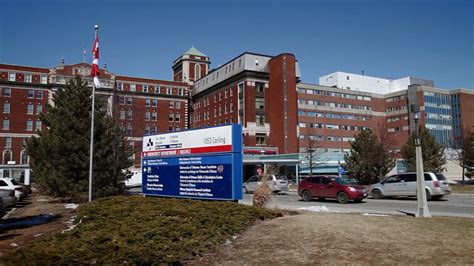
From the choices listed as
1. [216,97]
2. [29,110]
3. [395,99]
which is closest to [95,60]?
[216,97]

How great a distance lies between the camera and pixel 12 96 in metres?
85.1

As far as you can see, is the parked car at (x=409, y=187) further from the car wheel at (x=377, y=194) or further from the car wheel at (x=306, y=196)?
the car wheel at (x=306, y=196)

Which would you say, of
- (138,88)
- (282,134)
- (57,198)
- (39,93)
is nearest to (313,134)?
(282,134)

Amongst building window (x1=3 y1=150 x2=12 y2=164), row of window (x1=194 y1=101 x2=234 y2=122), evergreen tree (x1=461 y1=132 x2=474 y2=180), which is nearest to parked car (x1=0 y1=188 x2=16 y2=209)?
evergreen tree (x1=461 y1=132 x2=474 y2=180)

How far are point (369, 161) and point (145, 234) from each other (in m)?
37.1

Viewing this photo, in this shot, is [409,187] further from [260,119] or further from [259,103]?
[259,103]

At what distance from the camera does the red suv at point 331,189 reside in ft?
77.5

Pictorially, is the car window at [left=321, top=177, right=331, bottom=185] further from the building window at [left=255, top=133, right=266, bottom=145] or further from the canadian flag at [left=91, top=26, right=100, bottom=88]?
the building window at [left=255, top=133, right=266, bottom=145]

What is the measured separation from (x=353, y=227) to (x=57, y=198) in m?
22.1

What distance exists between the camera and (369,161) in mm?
42875

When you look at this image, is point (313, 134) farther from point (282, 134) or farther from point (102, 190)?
point (102, 190)

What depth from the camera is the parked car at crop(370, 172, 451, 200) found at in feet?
80.5

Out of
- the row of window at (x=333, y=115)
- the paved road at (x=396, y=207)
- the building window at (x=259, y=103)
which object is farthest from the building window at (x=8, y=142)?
the paved road at (x=396, y=207)

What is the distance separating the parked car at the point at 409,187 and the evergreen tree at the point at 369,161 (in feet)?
52.0
